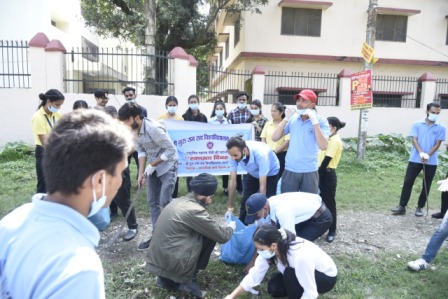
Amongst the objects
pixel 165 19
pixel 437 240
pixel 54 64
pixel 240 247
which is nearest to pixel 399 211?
pixel 437 240

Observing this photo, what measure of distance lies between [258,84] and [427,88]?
21.1 ft

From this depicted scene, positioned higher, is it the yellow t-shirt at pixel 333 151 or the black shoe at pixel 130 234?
the yellow t-shirt at pixel 333 151

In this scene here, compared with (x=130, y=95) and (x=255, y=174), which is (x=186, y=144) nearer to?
(x=130, y=95)

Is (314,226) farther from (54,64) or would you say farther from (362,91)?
(54,64)

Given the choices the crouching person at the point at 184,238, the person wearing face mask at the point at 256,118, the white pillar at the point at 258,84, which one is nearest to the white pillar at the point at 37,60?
the person wearing face mask at the point at 256,118

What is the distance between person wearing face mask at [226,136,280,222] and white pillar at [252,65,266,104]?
23.6 feet

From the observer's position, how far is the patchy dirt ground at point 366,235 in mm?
4105

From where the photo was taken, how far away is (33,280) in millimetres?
887

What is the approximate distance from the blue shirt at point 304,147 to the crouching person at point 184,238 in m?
1.29

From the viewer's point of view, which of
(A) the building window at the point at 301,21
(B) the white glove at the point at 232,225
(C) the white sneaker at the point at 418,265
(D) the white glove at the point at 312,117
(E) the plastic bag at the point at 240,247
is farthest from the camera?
(A) the building window at the point at 301,21

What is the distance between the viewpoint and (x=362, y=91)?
8.02 metres

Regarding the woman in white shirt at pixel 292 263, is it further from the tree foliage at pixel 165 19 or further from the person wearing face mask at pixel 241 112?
the tree foliage at pixel 165 19

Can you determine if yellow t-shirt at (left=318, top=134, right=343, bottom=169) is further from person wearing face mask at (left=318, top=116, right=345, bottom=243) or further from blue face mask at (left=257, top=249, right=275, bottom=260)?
blue face mask at (left=257, top=249, right=275, bottom=260)

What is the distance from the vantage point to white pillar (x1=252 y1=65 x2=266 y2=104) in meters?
11.2
